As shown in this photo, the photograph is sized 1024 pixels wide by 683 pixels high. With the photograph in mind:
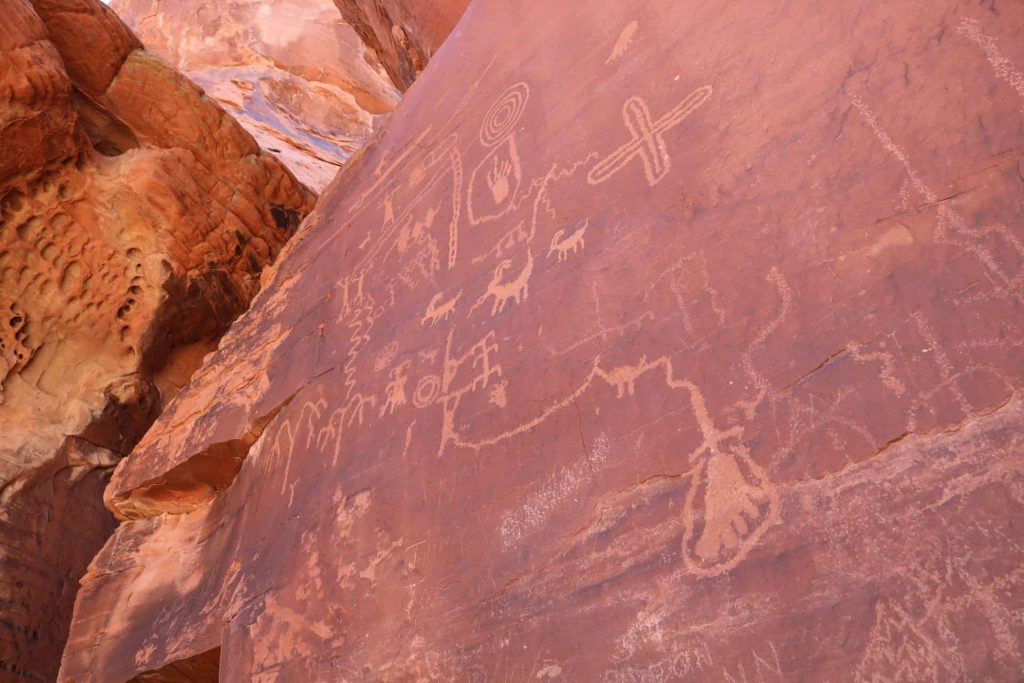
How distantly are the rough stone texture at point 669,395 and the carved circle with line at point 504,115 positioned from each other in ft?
0.04

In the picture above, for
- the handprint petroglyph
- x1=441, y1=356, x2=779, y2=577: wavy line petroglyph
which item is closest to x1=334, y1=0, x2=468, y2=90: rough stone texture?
the handprint petroglyph

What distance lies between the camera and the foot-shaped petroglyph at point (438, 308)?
2.35 meters

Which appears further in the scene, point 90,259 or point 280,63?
point 280,63

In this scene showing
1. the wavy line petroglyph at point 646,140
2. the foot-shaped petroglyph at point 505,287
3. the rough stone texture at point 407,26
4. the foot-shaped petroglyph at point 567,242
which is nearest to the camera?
the wavy line petroglyph at point 646,140

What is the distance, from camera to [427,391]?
2.22m

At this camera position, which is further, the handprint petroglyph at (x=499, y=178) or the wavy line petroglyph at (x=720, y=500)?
the handprint petroglyph at (x=499, y=178)

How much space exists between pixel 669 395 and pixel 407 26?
578cm

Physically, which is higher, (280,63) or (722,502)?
(722,502)

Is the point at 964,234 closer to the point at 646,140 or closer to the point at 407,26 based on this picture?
the point at 646,140

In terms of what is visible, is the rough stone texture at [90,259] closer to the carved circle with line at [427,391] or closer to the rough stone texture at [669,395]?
the rough stone texture at [669,395]

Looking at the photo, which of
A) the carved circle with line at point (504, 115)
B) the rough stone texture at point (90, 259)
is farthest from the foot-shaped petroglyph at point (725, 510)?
the rough stone texture at point (90, 259)

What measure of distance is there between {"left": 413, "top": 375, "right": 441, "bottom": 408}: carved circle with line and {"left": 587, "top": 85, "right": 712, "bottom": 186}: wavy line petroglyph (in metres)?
0.69

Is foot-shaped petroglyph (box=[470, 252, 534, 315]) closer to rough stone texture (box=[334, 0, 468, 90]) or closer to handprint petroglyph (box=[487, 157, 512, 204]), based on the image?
handprint petroglyph (box=[487, 157, 512, 204])

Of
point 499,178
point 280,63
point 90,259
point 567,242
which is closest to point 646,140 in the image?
point 567,242
